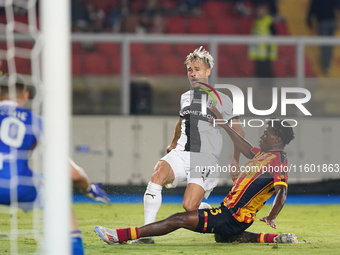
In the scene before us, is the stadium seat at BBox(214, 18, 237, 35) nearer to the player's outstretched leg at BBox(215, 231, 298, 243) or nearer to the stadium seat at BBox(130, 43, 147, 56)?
the stadium seat at BBox(130, 43, 147, 56)

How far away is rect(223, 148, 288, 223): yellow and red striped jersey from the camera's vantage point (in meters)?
4.95

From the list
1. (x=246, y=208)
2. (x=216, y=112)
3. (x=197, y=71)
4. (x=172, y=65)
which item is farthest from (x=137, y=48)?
(x=246, y=208)

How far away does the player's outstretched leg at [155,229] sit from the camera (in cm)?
484

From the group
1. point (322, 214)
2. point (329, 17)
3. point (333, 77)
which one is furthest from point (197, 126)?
point (329, 17)

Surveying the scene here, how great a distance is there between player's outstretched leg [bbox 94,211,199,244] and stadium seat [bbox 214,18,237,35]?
7.78 metres

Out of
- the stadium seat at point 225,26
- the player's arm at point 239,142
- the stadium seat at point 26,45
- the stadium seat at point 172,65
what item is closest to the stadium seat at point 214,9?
the stadium seat at point 225,26

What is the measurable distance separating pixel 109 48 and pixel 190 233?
14.6 feet

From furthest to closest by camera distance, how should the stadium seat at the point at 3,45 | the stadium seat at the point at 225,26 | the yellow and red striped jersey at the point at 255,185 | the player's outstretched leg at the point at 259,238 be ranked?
the stadium seat at the point at 225,26 → the stadium seat at the point at 3,45 → the player's outstretched leg at the point at 259,238 → the yellow and red striped jersey at the point at 255,185

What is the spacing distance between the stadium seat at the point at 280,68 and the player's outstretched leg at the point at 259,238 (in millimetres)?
4316

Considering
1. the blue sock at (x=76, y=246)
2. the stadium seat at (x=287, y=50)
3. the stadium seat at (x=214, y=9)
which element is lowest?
the blue sock at (x=76, y=246)

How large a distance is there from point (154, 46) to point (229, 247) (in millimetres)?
4919

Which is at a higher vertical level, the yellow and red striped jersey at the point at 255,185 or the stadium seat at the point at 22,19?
the stadium seat at the point at 22,19

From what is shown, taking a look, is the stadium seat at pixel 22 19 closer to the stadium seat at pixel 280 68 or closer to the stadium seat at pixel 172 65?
the stadium seat at pixel 172 65

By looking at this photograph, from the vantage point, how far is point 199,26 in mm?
12070
